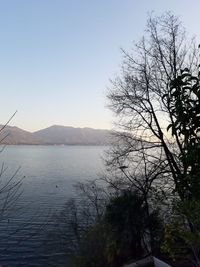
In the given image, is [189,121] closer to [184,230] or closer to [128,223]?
[184,230]

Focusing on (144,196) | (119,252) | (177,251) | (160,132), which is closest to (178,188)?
(177,251)

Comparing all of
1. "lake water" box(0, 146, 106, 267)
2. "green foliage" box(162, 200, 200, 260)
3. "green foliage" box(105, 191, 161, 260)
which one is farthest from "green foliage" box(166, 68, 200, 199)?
"green foliage" box(105, 191, 161, 260)

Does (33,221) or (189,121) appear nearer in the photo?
(189,121)

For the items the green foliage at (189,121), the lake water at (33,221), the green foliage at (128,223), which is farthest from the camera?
the lake water at (33,221)

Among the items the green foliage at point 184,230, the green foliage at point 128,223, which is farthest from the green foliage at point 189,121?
the green foliage at point 128,223

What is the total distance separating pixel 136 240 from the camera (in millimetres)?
24406

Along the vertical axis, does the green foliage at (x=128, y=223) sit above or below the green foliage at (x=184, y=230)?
below

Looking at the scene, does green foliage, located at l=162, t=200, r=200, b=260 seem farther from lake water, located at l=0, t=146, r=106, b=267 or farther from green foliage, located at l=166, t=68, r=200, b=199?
lake water, located at l=0, t=146, r=106, b=267

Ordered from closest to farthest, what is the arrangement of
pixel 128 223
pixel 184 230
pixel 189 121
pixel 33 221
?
pixel 189 121
pixel 184 230
pixel 128 223
pixel 33 221

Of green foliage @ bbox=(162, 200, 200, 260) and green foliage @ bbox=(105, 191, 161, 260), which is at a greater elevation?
green foliage @ bbox=(162, 200, 200, 260)

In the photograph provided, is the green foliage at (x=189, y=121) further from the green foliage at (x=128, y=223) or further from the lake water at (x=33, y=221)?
the green foliage at (x=128, y=223)

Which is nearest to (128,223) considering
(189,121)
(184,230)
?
(184,230)

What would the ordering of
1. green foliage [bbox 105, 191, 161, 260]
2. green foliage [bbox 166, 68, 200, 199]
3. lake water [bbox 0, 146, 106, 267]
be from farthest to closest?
lake water [bbox 0, 146, 106, 267] → green foliage [bbox 105, 191, 161, 260] → green foliage [bbox 166, 68, 200, 199]

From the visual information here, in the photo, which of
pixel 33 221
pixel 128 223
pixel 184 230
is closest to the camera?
pixel 184 230
